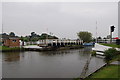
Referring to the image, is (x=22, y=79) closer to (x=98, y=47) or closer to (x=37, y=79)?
(x=37, y=79)

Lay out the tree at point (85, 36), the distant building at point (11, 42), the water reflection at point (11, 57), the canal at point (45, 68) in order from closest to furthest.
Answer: the canal at point (45, 68), the water reflection at point (11, 57), the distant building at point (11, 42), the tree at point (85, 36)

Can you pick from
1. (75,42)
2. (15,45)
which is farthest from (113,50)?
(75,42)

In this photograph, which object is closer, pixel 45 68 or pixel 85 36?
pixel 45 68

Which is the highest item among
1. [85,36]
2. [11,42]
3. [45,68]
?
[85,36]

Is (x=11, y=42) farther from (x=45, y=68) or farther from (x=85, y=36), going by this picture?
(x=85, y=36)

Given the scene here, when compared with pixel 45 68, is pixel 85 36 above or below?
above

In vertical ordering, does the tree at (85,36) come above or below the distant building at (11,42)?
above

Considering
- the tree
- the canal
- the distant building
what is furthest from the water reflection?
the tree

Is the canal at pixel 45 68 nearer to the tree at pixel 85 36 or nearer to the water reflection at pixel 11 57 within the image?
the water reflection at pixel 11 57

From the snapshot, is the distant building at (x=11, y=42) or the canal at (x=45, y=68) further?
the distant building at (x=11, y=42)

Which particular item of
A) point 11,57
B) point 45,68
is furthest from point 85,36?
point 45,68

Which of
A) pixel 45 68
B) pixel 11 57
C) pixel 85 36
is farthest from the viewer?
pixel 85 36

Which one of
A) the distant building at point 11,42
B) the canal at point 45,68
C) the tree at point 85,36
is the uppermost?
the tree at point 85,36

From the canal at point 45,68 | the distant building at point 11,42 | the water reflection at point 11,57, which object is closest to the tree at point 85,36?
the distant building at point 11,42
